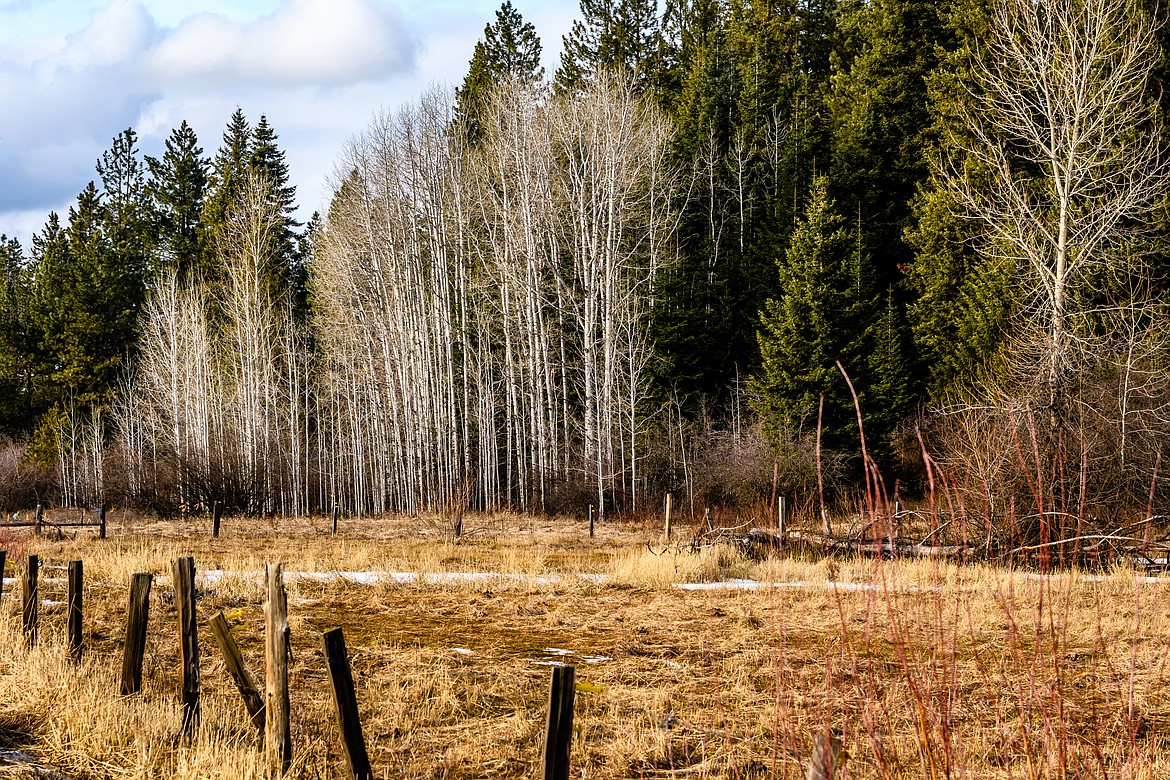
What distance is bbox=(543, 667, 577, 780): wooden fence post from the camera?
386cm

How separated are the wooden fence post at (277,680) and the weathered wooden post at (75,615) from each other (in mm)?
3338

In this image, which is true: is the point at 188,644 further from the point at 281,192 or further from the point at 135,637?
the point at 281,192

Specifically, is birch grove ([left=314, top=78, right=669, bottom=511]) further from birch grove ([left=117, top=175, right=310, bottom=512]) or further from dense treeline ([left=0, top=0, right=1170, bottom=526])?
birch grove ([left=117, top=175, right=310, bottom=512])

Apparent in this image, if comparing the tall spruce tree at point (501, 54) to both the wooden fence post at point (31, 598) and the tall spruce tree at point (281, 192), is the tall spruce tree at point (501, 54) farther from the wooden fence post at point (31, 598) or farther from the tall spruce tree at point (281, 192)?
the wooden fence post at point (31, 598)

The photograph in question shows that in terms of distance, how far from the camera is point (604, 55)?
37094 mm

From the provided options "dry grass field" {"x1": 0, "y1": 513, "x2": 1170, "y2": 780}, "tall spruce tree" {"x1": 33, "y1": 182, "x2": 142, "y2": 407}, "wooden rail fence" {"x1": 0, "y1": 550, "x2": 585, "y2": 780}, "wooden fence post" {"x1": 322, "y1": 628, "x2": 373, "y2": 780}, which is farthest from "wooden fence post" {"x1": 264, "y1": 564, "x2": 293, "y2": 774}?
"tall spruce tree" {"x1": 33, "y1": 182, "x2": 142, "y2": 407}

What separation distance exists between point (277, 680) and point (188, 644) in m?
1.32

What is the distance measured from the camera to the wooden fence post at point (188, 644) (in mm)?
5848

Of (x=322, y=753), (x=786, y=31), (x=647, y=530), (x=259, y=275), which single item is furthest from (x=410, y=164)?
Result: (x=322, y=753)

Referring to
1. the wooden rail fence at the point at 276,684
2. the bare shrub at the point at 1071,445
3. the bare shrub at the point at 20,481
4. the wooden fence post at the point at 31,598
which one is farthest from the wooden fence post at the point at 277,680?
the bare shrub at the point at 20,481

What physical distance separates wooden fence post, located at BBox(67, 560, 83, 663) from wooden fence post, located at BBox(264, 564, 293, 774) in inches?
132

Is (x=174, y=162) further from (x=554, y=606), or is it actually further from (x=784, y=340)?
(x=554, y=606)

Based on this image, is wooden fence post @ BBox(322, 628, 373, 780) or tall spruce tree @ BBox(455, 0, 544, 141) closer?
wooden fence post @ BBox(322, 628, 373, 780)

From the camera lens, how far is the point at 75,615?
7.68 metres
